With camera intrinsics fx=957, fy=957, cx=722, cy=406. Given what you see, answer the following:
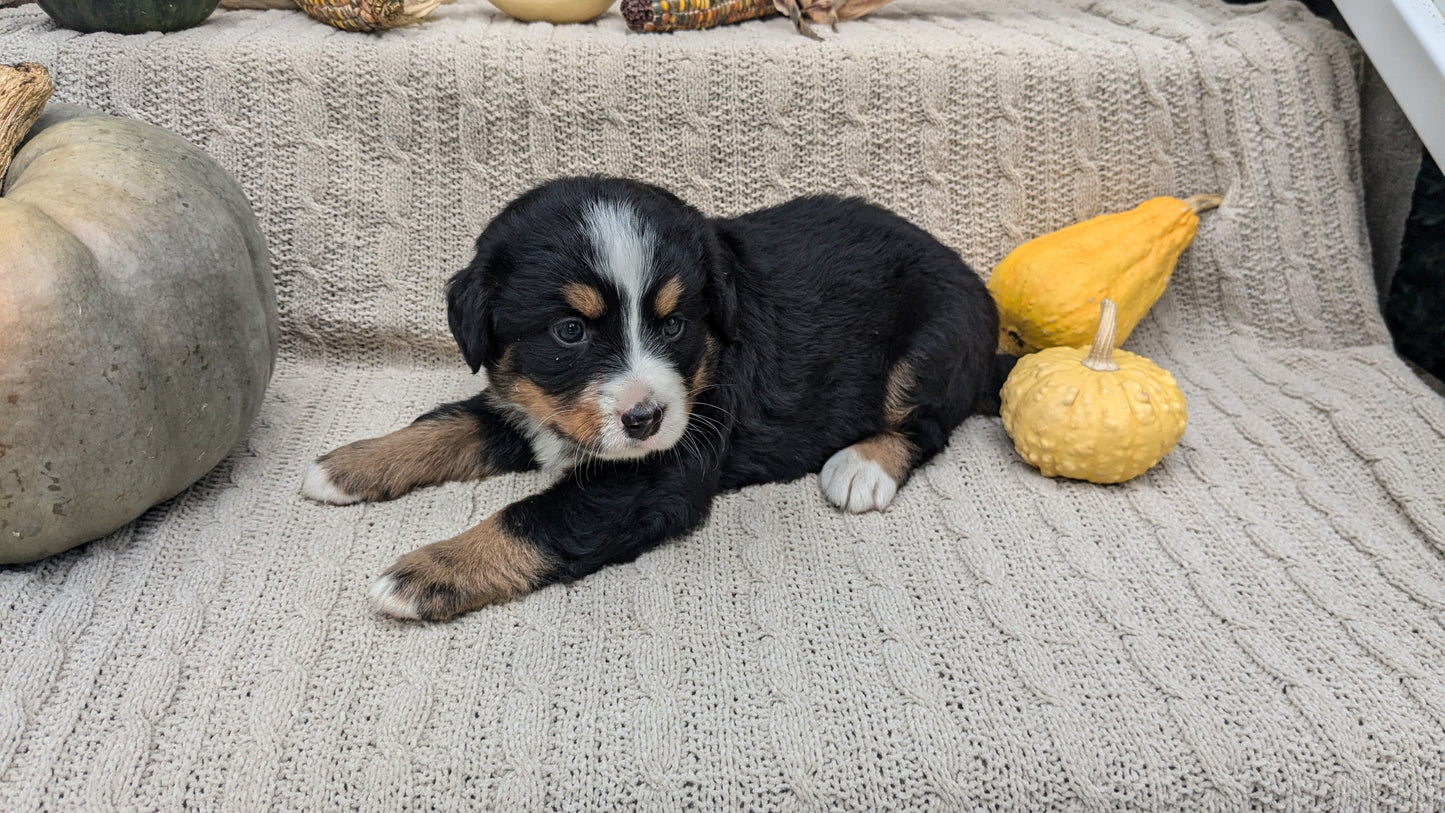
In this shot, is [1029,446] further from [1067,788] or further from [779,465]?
[1067,788]

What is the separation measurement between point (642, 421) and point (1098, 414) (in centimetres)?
126

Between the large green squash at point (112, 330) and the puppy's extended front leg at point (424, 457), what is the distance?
28 cm

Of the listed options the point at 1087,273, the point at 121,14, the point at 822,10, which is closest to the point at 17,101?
the point at 121,14

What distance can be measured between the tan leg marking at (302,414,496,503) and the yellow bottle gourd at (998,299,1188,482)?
5.14 feet

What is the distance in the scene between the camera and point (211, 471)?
8.86 feet

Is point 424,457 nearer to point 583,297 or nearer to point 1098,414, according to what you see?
point 583,297

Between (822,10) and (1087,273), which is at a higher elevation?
(822,10)

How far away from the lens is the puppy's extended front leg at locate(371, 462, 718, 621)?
2.16 meters

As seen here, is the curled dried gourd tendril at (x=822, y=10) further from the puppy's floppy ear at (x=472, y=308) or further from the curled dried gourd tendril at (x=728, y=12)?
the puppy's floppy ear at (x=472, y=308)

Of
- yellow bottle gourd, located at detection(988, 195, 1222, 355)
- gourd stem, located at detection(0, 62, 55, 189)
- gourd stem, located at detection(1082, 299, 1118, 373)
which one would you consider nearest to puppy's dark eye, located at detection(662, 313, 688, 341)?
gourd stem, located at detection(1082, 299, 1118, 373)

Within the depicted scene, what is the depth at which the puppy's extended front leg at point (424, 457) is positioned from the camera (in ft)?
8.52

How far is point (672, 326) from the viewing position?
7.68 ft

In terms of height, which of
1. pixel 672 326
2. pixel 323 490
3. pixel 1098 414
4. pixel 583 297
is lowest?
pixel 323 490

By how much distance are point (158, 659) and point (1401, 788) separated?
8.11ft
